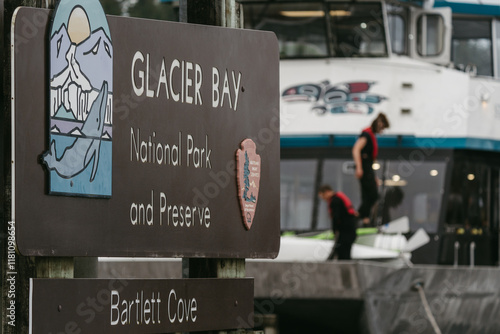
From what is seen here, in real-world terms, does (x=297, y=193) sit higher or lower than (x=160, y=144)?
lower

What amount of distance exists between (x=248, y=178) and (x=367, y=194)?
10225 millimetres

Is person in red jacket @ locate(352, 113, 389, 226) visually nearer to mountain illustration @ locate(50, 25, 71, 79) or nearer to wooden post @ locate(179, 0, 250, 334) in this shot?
wooden post @ locate(179, 0, 250, 334)

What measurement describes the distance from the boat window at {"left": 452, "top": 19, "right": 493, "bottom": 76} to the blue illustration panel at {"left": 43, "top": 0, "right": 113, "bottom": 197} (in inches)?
556

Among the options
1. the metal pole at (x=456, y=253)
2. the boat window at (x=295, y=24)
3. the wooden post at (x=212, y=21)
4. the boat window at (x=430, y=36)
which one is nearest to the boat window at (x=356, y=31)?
the boat window at (x=295, y=24)

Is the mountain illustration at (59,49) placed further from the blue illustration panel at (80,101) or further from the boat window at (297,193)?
the boat window at (297,193)

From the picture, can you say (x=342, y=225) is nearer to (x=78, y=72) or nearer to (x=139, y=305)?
(x=139, y=305)

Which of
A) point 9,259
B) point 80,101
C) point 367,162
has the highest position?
point 367,162

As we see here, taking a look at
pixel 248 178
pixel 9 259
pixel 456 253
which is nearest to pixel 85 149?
pixel 9 259

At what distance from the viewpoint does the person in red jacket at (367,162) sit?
561 inches

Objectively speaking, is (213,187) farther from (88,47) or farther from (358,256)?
(358,256)

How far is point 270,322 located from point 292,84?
347 centimetres

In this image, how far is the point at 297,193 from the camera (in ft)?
51.7

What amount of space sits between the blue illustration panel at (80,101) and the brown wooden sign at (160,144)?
1cm

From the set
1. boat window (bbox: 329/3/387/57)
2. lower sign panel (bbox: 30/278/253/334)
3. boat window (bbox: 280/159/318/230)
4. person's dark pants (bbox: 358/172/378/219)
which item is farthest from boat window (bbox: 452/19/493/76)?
lower sign panel (bbox: 30/278/253/334)
